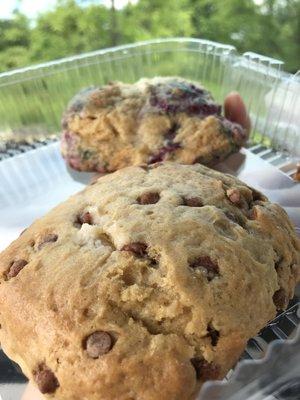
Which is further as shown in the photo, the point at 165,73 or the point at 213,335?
the point at 165,73

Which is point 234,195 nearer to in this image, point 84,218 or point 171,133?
point 84,218

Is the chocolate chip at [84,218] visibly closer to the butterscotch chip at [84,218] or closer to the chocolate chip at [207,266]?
the butterscotch chip at [84,218]

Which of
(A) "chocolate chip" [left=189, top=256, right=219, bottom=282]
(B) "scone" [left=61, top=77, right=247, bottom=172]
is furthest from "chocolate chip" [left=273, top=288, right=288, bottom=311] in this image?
(B) "scone" [left=61, top=77, right=247, bottom=172]

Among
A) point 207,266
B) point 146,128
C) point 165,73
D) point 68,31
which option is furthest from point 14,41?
point 207,266

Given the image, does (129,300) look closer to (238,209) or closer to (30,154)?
(238,209)

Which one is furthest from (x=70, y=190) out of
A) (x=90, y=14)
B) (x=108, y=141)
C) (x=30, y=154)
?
(x=90, y=14)

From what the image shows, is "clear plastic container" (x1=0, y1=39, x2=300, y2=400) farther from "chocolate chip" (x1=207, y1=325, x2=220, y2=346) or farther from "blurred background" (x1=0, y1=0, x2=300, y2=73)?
"blurred background" (x1=0, y1=0, x2=300, y2=73)
